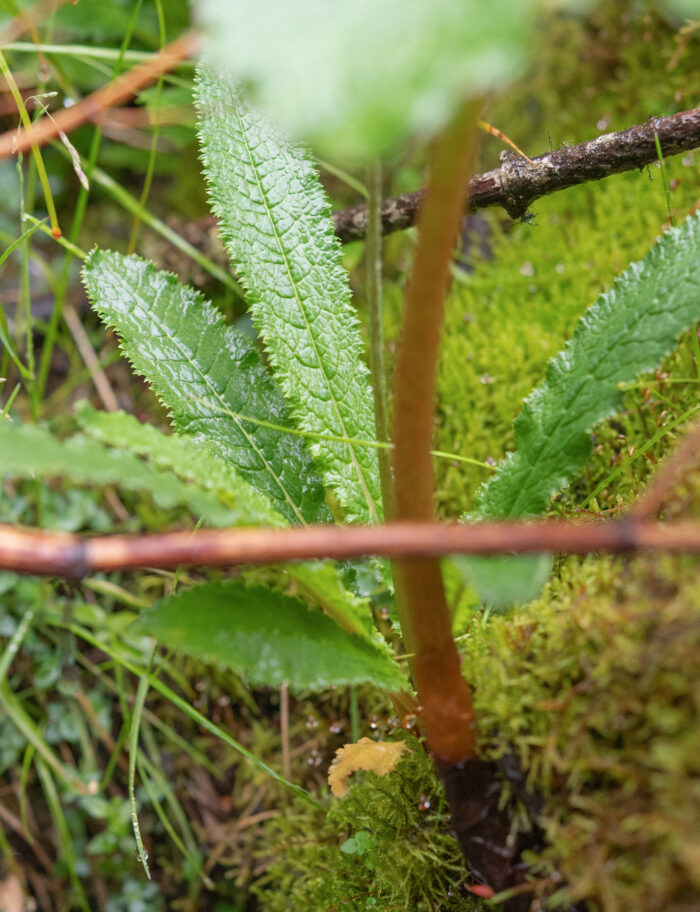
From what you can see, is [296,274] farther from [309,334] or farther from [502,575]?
[502,575]

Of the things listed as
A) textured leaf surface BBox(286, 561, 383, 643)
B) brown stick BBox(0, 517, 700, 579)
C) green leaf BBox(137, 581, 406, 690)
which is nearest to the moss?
textured leaf surface BBox(286, 561, 383, 643)

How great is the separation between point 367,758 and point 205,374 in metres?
0.69

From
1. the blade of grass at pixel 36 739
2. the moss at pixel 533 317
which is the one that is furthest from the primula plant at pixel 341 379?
the blade of grass at pixel 36 739

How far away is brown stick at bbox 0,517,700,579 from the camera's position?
630mm

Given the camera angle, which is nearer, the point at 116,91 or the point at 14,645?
the point at 14,645

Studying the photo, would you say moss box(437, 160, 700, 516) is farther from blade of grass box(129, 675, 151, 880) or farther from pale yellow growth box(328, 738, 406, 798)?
blade of grass box(129, 675, 151, 880)

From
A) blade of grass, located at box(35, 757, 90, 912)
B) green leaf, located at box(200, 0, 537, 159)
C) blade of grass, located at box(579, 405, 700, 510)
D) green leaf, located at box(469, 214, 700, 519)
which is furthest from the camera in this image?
blade of grass, located at box(35, 757, 90, 912)

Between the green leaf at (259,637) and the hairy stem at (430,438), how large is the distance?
0.07 m

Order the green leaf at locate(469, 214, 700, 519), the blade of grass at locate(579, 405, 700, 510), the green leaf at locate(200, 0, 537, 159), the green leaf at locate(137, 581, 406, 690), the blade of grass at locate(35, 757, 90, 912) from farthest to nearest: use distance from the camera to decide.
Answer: the blade of grass at locate(35, 757, 90, 912), the blade of grass at locate(579, 405, 700, 510), the green leaf at locate(469, 214, 700, 519), the green leaf at locate(137, 581, 406, 690), the green leaf at locate(200, 0, 537, 159)

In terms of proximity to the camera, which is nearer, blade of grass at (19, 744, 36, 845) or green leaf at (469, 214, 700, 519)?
green leaf at (469, 214, 700, 519)

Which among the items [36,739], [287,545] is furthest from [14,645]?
[287,545]

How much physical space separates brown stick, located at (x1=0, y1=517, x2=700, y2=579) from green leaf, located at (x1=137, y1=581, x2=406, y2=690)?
0.44 feet

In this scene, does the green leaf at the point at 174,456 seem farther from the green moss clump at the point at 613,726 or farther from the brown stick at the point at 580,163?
the brown stick at the point at 580,163

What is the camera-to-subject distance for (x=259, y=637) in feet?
2.71
